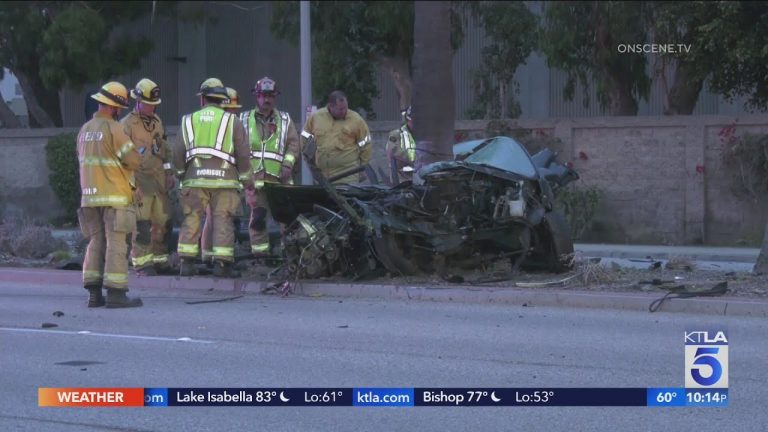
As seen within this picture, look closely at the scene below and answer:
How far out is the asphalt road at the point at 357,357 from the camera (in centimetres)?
640

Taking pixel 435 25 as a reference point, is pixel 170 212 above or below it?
below

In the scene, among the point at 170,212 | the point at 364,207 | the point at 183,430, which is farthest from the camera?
the point at 170,212

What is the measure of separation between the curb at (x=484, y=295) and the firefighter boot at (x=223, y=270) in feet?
0.36

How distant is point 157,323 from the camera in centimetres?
965

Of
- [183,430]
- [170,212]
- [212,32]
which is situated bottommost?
[183,430]

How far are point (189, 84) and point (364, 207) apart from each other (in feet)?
76.5

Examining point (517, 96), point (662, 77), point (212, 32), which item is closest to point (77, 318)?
point (662, 77)

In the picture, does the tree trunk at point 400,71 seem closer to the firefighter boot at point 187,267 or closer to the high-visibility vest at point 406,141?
the high-visibility vest at point 406,141

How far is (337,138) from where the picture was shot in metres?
12.7

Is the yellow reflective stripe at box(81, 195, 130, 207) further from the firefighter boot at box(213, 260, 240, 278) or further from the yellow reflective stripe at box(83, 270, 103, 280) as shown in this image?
the firefighter boot at box(213, 260, 240, 278)

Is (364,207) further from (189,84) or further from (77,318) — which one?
(189,84)

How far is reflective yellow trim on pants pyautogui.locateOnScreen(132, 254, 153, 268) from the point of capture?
11918 mm

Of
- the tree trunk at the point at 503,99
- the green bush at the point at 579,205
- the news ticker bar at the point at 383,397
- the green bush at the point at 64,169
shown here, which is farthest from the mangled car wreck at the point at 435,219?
the green bush at the point at 64,169

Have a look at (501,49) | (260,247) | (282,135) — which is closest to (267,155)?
(282,135)
